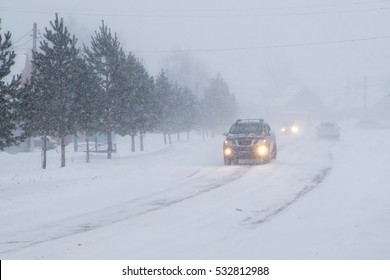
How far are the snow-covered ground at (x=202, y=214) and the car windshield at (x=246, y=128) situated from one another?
3.56m

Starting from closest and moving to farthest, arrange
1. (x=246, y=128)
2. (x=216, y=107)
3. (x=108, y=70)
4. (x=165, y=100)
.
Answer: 1. (x=246, y=128)
2. (x=108, y=70)
3. (x=165, y=100)
4. (x=216, y=107)

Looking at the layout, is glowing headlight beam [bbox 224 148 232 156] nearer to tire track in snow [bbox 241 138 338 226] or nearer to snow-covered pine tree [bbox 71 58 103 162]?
tire track in snow [bbox 241 138 338 226]

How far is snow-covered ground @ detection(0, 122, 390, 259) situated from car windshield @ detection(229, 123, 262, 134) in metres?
3.56

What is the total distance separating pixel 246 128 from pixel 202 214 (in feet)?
44.7

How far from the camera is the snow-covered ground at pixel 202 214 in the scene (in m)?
7.90

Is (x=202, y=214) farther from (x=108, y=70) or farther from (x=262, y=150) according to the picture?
(x=108, y=70)

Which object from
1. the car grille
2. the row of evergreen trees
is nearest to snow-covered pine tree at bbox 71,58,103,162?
the row of evergreen trees

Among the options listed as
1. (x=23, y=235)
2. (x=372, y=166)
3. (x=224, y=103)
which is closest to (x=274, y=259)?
(x=23, y=235)

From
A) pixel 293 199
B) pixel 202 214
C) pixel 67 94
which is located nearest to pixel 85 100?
pixel 67 94

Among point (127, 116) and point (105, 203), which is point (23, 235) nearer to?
point (105, 203)

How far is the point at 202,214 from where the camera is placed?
11117mm

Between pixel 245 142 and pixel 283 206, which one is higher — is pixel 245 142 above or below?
above

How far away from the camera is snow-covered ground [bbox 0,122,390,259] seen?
790 cm

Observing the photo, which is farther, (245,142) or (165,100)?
(165,100)
